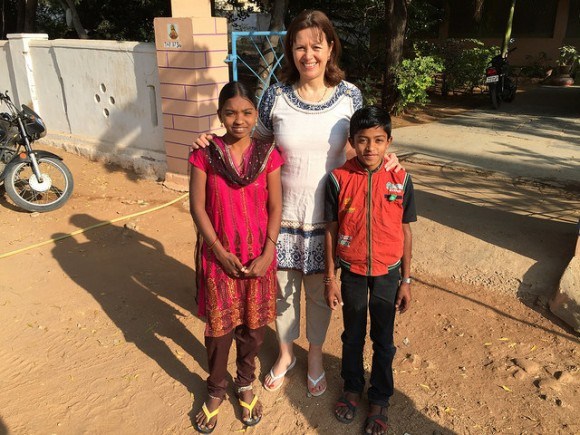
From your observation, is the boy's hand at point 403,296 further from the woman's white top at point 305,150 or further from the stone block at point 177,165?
the stone block at point 177,165

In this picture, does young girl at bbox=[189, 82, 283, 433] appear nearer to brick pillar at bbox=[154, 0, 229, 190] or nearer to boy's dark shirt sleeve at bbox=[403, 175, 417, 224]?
boy's dark shirt sleeve at bbox=[403, 175, 417, 224]

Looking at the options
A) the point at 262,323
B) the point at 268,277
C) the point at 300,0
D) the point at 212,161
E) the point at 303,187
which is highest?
the point at 300,0

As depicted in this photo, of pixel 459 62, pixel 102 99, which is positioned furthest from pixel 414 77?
pixel 102 99

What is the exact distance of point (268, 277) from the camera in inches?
84.5

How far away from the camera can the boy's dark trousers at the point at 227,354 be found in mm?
2178

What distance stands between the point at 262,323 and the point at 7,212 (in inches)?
154

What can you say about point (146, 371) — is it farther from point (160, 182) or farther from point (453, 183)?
point (453, 183)

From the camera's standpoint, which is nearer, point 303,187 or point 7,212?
point 303,187

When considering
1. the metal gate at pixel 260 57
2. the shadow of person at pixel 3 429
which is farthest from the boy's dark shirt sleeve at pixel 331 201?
the shadow of person at pixel 3 429

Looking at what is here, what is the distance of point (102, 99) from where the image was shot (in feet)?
20.0

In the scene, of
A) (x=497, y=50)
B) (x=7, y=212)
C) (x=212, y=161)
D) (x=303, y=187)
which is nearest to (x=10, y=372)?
(x=212, y=161)

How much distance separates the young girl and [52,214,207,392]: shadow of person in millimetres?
621

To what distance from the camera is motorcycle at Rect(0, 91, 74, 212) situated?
15.8 feet

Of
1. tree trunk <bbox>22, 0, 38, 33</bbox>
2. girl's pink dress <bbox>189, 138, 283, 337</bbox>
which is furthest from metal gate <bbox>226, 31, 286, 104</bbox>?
tree trunk <bbox>22, 0, 38, 33</bbox>
